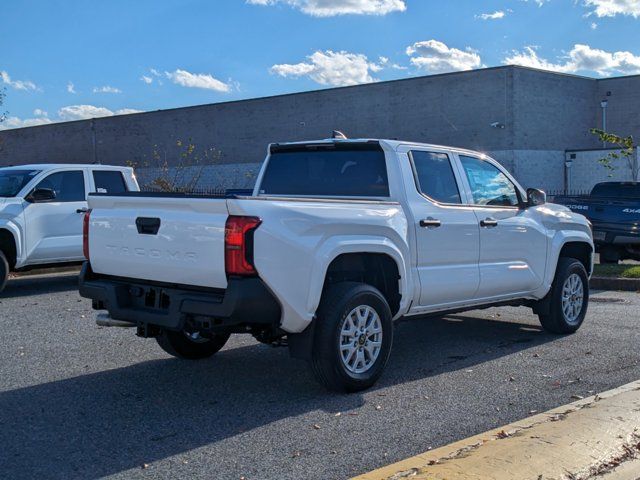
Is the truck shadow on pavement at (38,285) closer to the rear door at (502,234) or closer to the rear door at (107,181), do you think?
the rear door at (107,181)

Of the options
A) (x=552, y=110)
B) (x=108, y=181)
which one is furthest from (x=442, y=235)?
(x=552, y=110)

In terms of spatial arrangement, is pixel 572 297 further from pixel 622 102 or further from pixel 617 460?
pixel 622 102

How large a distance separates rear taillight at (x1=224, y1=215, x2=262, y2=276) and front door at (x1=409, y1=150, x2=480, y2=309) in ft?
6.13

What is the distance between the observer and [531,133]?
39.1 metres

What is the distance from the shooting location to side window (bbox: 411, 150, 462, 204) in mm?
6992

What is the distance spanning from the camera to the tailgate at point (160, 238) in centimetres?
536

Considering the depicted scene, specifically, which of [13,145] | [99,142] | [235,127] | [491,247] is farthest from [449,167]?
[13,145]

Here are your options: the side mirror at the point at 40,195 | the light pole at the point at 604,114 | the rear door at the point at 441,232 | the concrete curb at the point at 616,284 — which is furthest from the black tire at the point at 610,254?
the light pole at the point at 604,114

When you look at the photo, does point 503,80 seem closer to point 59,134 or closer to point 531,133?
point 531,133

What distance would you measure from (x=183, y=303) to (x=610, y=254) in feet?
41.6

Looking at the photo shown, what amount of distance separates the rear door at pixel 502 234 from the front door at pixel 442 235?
0.19m

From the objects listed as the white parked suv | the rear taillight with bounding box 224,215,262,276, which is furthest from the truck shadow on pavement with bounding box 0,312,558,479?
the white parked suv

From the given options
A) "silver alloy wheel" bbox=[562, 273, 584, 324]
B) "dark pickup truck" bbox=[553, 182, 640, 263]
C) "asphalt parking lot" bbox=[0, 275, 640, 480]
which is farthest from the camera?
"dark pickup truck" bbox=[553, 182, 640, 263]

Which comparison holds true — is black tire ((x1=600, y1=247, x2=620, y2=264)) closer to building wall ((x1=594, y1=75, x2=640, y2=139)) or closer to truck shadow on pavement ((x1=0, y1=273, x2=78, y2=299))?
truck shadow on pavement ((x1=0, y1=273, x2=78, y2=299))
